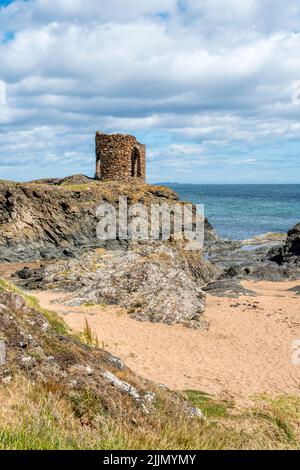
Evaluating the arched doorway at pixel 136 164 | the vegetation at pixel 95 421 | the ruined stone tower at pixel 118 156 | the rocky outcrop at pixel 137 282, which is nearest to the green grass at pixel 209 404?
the vegetation at pixel 95 421

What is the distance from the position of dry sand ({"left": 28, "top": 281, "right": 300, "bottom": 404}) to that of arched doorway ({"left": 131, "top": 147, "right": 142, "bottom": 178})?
856 inches

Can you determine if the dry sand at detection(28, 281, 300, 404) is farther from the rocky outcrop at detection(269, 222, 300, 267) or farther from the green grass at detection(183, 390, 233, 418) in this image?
the rocky outcrop at detection(269, 222, 300, 267)

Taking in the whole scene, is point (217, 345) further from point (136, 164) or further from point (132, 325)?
point (136, 164)

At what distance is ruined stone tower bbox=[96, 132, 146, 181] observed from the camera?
129 feet

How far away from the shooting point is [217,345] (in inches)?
610

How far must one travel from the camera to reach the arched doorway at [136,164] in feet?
133

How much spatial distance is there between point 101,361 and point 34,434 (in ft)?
11.0

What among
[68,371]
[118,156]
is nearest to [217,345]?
[68,371]

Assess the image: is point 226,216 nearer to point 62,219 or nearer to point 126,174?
point 126,174

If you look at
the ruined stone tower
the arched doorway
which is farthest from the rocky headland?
the arched doorway

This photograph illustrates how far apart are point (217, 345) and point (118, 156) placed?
1055 inches

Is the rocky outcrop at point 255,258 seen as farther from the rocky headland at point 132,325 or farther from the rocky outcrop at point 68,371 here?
the rocky outcrop at point 68,371

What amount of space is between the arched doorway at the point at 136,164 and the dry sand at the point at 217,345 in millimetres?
21749
